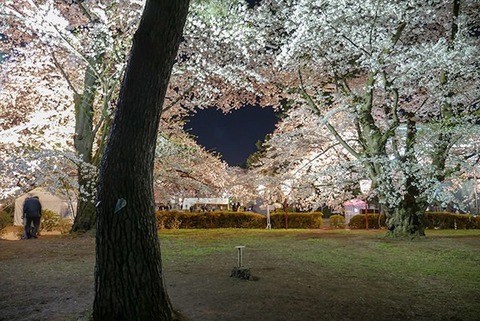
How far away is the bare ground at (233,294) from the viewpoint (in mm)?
4211

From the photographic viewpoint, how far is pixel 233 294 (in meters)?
4.96

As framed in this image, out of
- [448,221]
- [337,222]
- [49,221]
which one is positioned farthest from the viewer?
[337,222]

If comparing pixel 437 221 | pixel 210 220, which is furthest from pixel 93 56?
pixel 437 221

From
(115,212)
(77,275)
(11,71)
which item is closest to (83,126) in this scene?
(11,71)

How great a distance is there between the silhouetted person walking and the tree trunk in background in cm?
114

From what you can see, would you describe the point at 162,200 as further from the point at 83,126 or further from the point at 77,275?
the point at 77,275

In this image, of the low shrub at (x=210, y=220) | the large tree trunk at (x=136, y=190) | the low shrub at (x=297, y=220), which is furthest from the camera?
the low shrub at (x=297, y=220)

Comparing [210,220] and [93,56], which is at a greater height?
[93,56]

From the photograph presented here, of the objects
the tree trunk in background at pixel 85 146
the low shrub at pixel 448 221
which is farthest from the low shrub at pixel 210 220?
the low shrub at pixel 448 221

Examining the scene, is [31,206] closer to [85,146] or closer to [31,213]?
[31,213]

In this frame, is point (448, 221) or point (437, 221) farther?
point (448, 221)

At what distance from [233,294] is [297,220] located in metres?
16.4

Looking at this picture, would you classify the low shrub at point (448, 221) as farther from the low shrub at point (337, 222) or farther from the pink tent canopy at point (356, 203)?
the low shrub at point (337, 222)

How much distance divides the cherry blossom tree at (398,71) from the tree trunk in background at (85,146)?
20.9 ft
